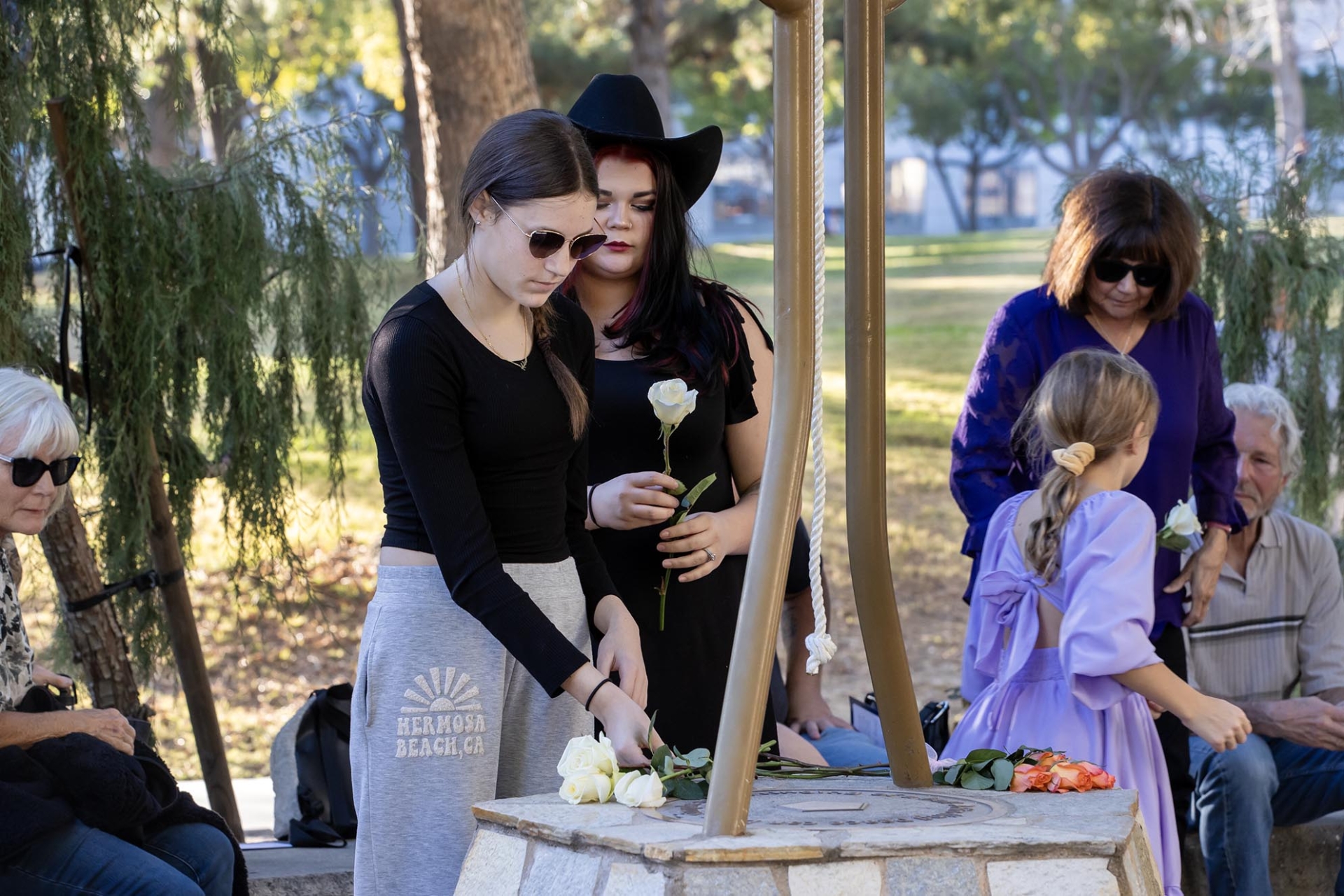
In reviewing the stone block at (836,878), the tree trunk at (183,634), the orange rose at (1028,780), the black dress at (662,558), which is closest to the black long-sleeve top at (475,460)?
the black dress at (662,558)

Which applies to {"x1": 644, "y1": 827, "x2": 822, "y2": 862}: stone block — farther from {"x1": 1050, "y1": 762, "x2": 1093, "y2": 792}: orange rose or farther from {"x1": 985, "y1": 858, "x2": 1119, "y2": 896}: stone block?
{"x1": 1050, "y1": 762, "x2": 1093, "y2": 792}: orange rose

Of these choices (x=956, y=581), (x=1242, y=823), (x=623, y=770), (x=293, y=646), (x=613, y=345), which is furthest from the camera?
(x=956, y=581)

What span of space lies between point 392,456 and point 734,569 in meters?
0.88

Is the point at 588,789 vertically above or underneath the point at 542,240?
underneath

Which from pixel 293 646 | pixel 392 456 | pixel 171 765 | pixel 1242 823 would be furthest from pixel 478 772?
pixel 293 646

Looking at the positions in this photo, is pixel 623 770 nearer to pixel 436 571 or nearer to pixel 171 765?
pixel 436 571

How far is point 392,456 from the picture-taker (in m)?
2.16

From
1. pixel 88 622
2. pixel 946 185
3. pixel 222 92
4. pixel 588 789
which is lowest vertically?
pixel 88 622

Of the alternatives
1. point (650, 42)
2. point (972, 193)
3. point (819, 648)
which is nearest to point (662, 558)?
point (819, 648)

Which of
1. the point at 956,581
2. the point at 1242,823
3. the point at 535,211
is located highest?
the point at 535,211

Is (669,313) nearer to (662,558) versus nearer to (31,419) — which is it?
(662,558)

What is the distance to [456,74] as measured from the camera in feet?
18.6

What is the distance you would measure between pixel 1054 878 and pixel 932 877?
0.14m

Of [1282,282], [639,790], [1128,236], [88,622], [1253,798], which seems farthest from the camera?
[1282,282]
